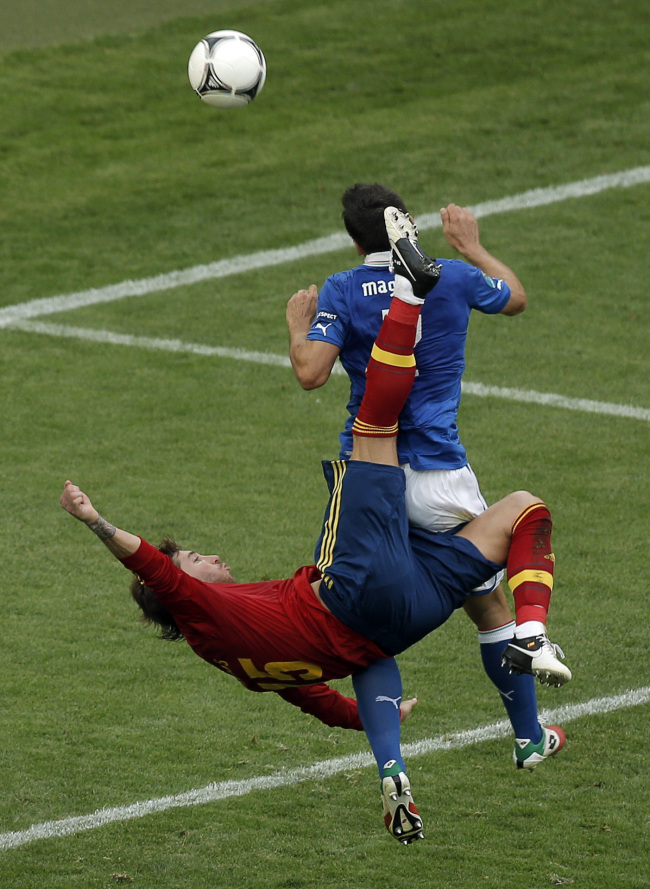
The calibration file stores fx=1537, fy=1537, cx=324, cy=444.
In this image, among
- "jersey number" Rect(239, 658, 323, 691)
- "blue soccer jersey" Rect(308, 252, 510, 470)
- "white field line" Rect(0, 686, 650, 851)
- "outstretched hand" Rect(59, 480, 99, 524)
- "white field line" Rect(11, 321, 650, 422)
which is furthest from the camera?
"white field line" Rect(11, 321, 650, 422)

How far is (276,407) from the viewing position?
11859 mm

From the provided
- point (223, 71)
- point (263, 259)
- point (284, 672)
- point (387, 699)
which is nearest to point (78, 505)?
point (284, 672)

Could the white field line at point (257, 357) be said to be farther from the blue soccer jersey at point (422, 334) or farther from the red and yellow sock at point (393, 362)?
the red and yellow sock at point (393, 362)

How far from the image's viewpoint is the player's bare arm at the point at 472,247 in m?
6.45

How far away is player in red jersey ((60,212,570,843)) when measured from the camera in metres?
5.89

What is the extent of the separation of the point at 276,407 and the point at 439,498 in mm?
5732

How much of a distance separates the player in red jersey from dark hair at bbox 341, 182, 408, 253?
1.15 feet

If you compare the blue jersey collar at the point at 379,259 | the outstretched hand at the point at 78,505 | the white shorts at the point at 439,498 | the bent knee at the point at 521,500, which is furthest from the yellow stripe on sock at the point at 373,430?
the outstretched hand at the point at 78,505

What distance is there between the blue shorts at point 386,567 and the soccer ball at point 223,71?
13.3 feet

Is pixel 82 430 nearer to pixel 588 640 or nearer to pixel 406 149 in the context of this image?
pixel 588 640

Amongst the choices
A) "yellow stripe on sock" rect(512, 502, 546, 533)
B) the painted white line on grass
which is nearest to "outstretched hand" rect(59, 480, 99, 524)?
"yellow stripe on sock" rect(512, 502, 546, 533)

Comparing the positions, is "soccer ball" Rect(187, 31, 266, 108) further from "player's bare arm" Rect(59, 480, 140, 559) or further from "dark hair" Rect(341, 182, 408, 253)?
"player's bare arm" Rect(59, 480, 140, 559)

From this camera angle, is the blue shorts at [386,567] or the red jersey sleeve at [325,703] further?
the red jersey sleeve at [325,703]

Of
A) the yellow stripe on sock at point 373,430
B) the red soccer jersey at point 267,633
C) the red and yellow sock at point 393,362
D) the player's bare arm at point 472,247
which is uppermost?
the player's bare arm at point 472,247
